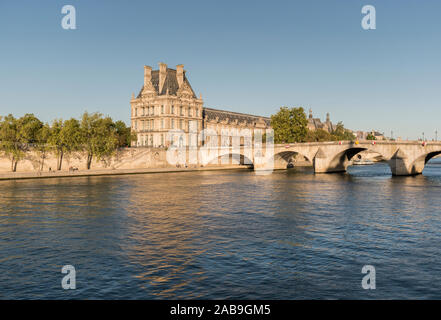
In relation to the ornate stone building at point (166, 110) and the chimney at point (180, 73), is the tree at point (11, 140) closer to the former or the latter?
the ornate stone building at point (166, 110)

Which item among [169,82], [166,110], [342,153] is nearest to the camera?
[342,153]

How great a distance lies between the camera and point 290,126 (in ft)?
365

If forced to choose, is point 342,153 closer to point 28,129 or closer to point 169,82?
point 169,82

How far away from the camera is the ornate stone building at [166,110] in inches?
4678

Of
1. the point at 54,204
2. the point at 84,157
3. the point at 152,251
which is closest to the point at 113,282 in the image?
the point at 152,251

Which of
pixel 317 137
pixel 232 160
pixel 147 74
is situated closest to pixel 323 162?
pixel 232 160

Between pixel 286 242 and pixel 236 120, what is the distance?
5440 inches

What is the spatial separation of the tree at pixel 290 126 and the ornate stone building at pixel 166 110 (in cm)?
2919

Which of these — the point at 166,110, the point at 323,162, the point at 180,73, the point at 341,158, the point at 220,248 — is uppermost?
the point at 180,73

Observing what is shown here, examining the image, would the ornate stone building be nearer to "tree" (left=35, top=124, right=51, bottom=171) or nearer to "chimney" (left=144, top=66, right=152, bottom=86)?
"chimney" (left=144, top=66, right=152, bottom=86)

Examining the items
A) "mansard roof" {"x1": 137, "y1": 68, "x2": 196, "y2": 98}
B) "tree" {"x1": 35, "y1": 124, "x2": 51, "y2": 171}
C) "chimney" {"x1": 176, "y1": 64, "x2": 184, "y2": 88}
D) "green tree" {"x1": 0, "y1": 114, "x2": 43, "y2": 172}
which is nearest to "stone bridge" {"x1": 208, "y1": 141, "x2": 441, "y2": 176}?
"mansard roof" {"x1": 137, "y1": 68, "x2": 196, "y2": 98}

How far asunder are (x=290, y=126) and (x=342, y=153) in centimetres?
2704

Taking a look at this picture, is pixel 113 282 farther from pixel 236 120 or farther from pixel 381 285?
pixel 236 120

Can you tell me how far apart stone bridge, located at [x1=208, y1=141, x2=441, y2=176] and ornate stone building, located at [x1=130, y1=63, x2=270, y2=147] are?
20510 millimetres
